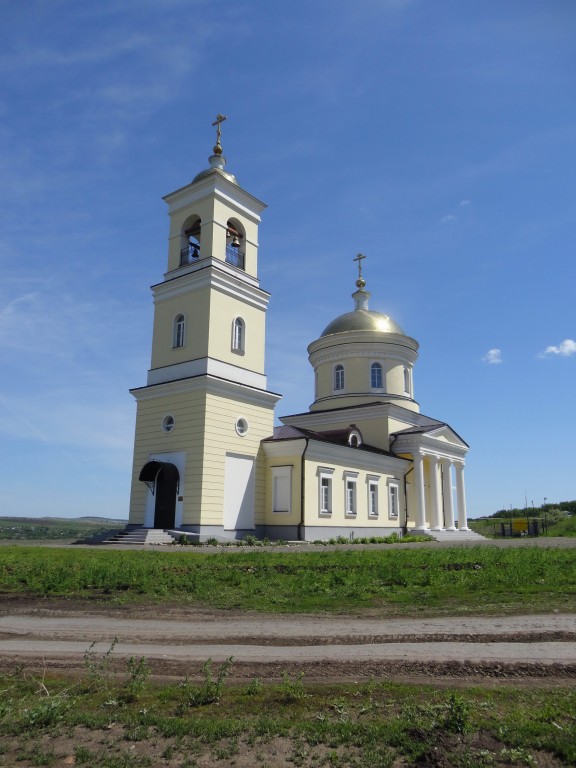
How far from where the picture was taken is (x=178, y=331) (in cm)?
2722

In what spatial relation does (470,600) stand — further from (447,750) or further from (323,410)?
(323,410)

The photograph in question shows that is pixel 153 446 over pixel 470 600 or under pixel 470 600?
over

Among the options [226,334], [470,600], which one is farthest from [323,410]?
[470,600]

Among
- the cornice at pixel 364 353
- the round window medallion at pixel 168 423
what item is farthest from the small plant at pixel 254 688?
the cornice at pixel 364 353

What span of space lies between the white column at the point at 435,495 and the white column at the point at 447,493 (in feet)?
4.53

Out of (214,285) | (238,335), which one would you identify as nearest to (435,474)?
(238,335)

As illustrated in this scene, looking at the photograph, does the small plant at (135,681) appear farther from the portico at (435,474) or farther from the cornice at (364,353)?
the cornice at (364,353)

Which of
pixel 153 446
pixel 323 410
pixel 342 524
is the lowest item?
pixel 342 524

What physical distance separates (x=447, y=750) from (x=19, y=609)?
7.54 meters

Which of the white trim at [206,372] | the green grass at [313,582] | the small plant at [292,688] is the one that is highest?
the white trim at [206,372]

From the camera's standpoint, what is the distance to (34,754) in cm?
414

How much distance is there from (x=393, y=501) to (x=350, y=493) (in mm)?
5082

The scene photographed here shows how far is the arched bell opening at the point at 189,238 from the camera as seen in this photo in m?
28.2

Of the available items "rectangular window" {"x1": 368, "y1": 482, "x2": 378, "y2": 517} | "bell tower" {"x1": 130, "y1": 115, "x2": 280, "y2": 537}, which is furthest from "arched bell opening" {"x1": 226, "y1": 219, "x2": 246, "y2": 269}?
"rectangular window" {"x1": 368, "y1": 482, "x2": 378, "y2": 517}
